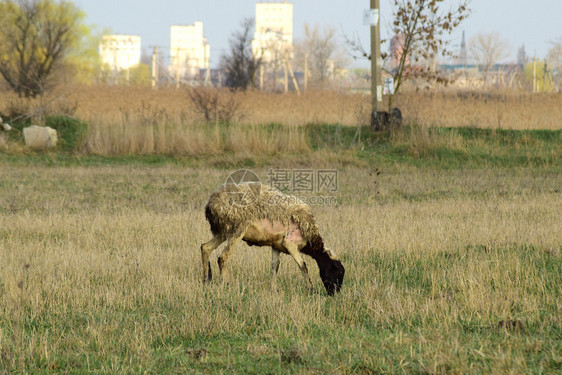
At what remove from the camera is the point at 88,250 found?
344 inches

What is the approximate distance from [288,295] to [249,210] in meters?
0.96

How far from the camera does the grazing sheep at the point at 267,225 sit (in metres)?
6.78

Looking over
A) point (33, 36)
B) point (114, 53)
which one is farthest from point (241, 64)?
point (114, 53)

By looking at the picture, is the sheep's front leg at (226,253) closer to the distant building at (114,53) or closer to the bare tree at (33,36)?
the bare tree at (33,36)

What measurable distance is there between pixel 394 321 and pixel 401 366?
3.89 feet

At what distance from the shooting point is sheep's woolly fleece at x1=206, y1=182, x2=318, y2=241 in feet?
22.3

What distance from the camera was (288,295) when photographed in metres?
6.63

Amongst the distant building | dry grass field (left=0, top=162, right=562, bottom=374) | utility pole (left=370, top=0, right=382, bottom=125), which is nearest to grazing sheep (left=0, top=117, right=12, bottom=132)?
dry grass field (left=0, top=162, right=562, bottom=374)

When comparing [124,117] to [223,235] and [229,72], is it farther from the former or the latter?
[229,72]

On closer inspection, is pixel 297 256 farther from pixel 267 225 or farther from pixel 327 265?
pixel 267 225

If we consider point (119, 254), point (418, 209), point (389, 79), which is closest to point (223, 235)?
point (119, 254)

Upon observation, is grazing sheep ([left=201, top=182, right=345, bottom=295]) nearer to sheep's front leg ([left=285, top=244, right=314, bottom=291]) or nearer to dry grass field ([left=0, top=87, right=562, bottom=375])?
sheep's front leg ([left=285, top=244, right=314, bottom=291])

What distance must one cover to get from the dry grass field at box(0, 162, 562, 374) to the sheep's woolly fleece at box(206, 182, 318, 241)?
0.65m

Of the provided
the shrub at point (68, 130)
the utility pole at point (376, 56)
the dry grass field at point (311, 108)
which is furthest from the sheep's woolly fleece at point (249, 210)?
the utility pole at point (376, 56)
